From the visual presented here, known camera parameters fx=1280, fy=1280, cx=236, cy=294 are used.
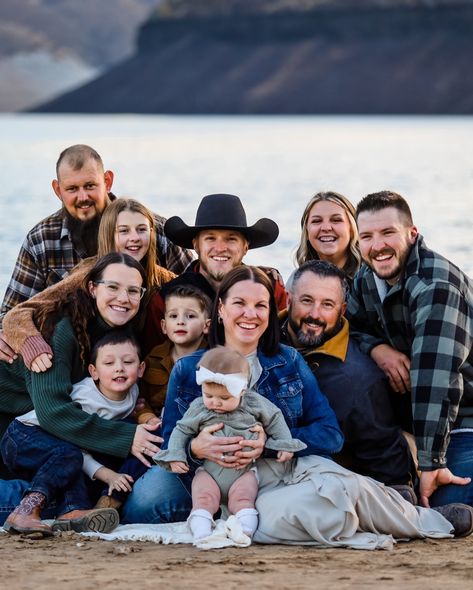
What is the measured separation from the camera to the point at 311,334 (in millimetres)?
6156

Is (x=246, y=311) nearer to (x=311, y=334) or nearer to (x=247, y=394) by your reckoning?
(x=247, y=394)

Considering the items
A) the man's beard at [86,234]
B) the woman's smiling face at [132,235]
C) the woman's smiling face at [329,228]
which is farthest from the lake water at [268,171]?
the woman's smiling face at [132,235]

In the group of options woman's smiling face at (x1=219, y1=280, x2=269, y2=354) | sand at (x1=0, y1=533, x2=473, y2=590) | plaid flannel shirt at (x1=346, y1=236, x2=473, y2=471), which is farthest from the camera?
plaid flannel shirt at (x1=346, y1=236, x2=473, y2=471)

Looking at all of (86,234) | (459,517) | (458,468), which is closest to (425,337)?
(458,468)

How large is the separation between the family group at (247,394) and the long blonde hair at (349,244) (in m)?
0.70

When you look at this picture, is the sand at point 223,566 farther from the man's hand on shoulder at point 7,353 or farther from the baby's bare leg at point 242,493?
the man's hand on shoulder at point 7,353

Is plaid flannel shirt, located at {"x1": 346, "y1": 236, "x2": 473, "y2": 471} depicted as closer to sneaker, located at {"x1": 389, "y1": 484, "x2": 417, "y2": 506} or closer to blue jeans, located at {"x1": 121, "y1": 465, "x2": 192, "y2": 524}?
sneaker, located at {"x1": 389, "y1": 484, "x2": 417, "y2": 506}

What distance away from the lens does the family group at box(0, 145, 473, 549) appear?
5621 millimetres

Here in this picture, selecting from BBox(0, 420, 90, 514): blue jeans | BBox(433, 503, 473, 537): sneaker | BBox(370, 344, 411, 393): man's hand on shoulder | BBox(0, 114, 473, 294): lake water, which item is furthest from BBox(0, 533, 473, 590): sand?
BBox(0, 114, 473, 294): lake water

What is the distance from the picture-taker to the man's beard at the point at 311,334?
6.14 m

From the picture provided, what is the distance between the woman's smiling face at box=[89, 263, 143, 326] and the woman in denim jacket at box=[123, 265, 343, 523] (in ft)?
1.84

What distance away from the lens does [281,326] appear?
644 cm

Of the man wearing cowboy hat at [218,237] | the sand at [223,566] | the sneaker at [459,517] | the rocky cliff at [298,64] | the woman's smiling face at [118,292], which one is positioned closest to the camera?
the sand at [223,566]

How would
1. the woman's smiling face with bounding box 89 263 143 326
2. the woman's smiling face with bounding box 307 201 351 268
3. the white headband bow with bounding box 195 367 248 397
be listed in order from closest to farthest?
the white headband bow with bounding box 195 367 248 397 → the woman's smiling face with bounding box 89 263 143 326 → the woman's smiling face with bounding box 307 201 351 268
